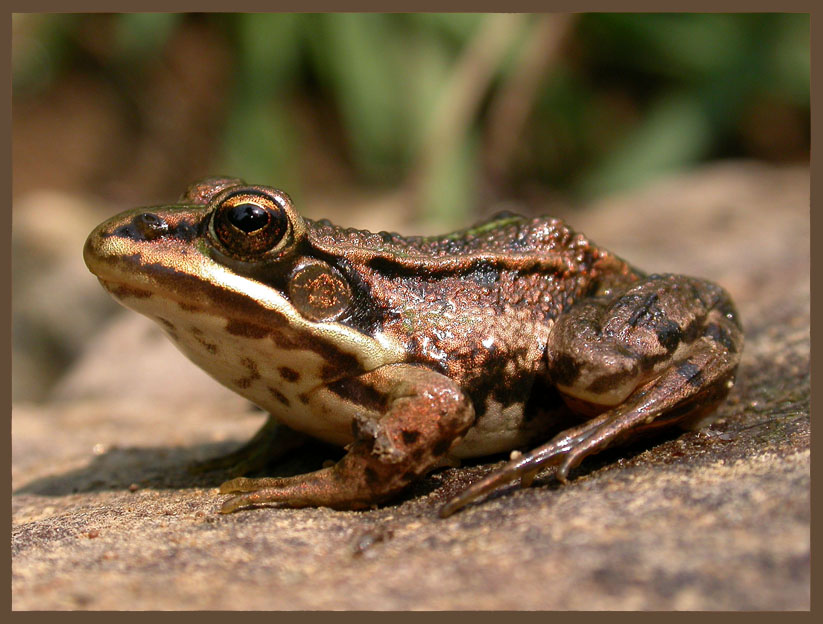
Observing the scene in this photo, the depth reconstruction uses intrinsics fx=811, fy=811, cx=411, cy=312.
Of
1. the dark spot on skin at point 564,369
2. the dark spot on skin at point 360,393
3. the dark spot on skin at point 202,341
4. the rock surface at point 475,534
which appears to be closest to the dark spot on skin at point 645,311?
the dark spot on skin at point 564,369

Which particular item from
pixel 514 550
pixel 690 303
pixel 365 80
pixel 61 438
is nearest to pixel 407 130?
pixel 365 80

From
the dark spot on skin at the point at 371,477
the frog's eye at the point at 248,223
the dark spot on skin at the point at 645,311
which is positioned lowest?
the dark spot on skin at the point at 371,477

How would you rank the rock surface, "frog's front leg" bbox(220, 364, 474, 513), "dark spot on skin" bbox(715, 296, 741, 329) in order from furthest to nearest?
1. "dark spot on skin" bbox(715, 296, 741, 329)
2. "frog's front leg" bbox(220, 364, 474, 513)
3. the rock surface

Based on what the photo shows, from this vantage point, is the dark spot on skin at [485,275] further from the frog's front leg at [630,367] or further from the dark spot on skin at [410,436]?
the dark spot on skin at [410,436]

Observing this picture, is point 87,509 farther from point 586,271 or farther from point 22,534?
point 586,271

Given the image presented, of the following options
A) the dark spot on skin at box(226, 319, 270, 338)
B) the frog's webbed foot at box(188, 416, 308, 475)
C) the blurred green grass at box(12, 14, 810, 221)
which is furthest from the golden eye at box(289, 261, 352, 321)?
the blurred green grass at box(12, 14, 810, 221)

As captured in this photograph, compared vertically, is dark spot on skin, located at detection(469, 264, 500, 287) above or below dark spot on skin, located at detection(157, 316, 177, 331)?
above

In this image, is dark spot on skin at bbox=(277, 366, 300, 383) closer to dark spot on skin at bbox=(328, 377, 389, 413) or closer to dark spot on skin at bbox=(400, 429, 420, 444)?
dark spot on skin at bbox=(328, 377, 389, 413)
